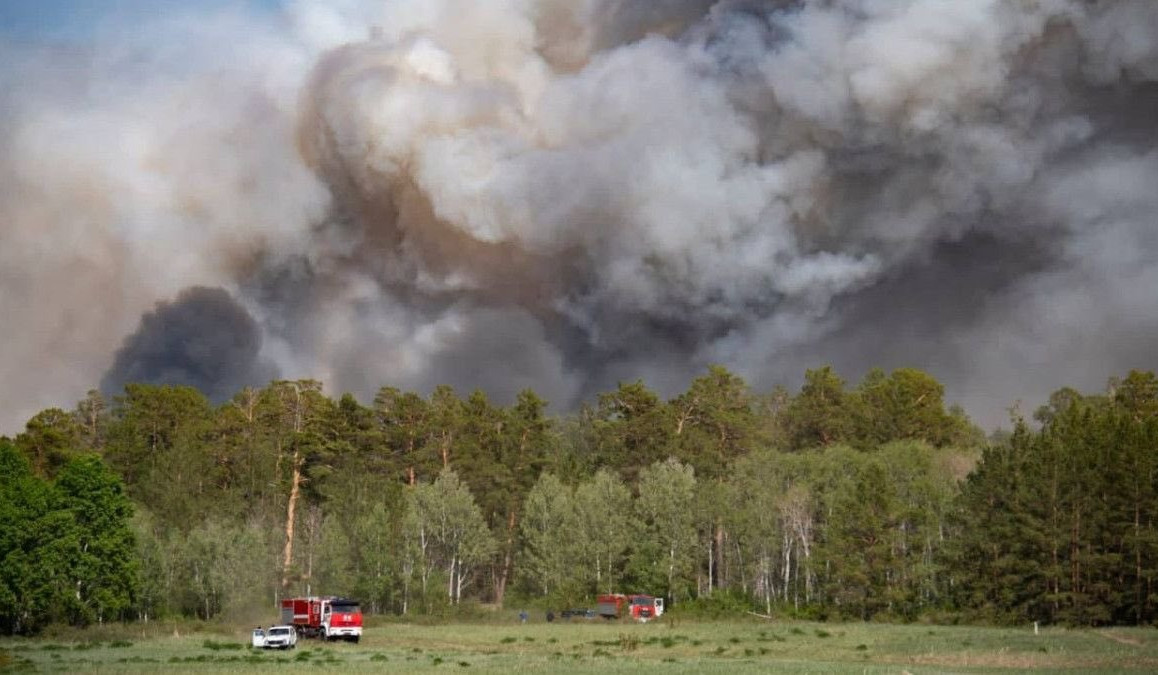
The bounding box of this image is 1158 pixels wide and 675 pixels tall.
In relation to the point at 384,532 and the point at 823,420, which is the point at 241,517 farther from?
the point at 823,420

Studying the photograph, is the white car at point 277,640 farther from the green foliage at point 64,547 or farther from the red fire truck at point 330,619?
the green foliage at point 64,547

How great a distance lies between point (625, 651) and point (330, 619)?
23.4m

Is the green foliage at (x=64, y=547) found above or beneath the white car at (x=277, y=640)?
above

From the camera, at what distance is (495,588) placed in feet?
441

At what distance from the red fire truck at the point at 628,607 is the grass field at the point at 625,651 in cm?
1834

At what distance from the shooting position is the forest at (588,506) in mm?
93500

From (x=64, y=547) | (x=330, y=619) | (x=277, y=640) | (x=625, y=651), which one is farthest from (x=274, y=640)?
(x=64, y=547)

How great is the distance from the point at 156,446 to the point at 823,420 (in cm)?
7282

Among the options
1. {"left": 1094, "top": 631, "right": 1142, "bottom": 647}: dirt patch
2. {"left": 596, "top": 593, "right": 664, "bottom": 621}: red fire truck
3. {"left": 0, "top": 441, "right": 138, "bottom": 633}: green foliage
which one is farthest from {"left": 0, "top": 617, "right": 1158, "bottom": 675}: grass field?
{"left": 596, "top": 593, "right": 664, "bottom": 621}: red fire truck

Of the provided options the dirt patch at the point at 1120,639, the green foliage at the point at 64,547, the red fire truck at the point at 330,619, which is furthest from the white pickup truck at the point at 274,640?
the dirt patch at the point at 1120,639

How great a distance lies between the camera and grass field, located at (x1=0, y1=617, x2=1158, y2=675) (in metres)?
54.1

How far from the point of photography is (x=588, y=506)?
123312mm

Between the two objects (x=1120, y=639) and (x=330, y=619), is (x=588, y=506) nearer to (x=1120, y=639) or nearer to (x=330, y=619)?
(x=330, y=619)

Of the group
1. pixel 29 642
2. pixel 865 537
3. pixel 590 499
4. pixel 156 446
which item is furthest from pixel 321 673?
pixel 156 446
